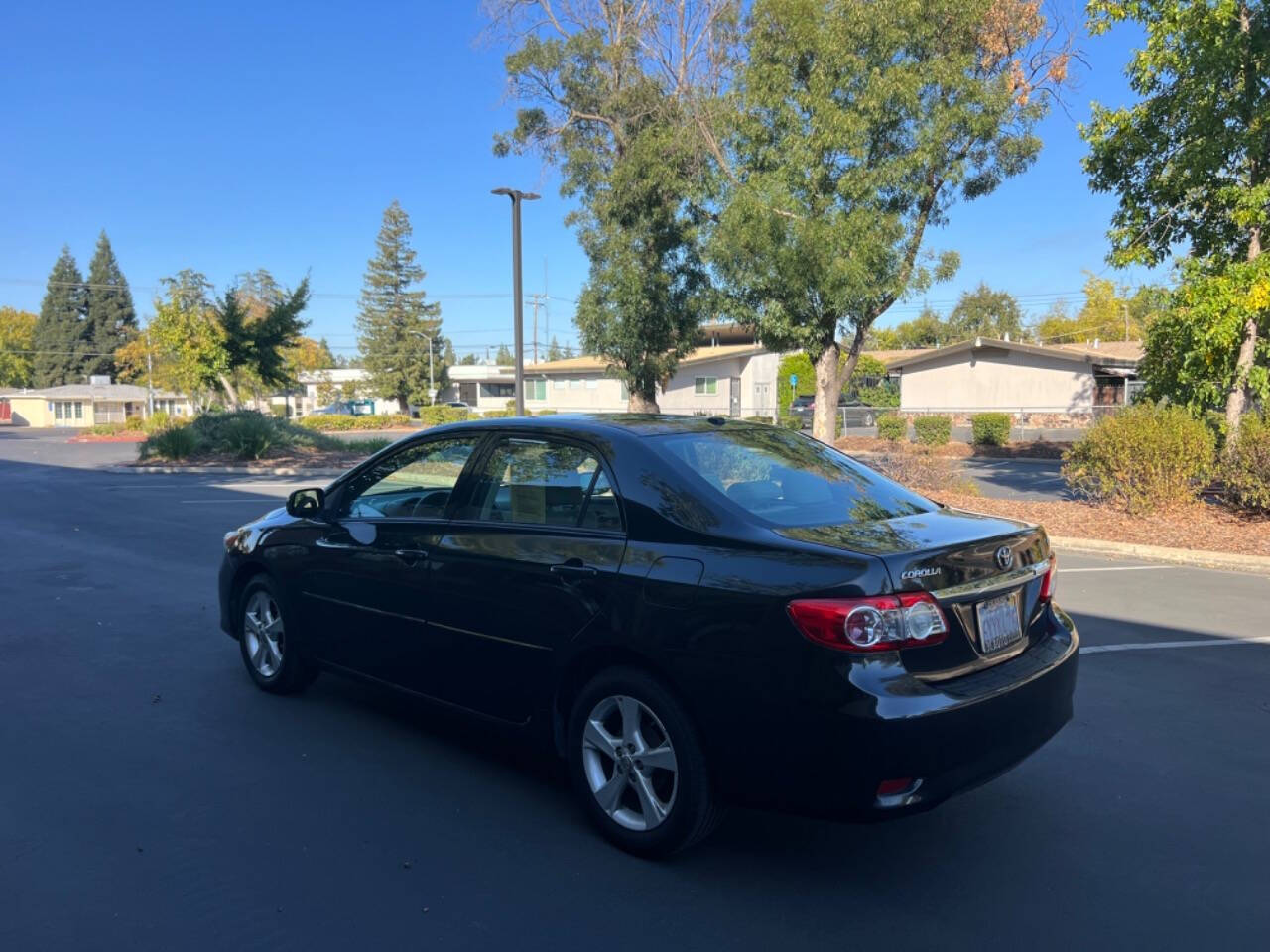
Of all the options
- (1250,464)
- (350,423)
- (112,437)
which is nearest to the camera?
(1250,464)

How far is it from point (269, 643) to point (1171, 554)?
981cm

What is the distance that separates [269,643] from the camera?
5.60m

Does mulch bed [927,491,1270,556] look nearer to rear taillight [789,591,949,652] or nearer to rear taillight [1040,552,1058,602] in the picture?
rear taillight [1040,552,1058,602]

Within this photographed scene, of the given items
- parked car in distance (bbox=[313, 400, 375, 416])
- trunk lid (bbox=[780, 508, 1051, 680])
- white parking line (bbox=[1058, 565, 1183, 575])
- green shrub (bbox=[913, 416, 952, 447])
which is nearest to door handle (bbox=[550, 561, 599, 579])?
trunk lid (bbox=[780, 508, 1051, 680])

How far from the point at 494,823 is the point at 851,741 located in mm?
1665

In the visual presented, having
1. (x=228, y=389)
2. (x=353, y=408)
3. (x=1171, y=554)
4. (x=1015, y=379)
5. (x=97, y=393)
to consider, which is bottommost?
(x=1171, y=554)

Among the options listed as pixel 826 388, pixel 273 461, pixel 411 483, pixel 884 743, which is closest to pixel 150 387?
pixel 273 461

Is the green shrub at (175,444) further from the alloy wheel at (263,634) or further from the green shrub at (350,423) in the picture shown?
the green shrub at (350,423)

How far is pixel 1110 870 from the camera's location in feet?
11.8

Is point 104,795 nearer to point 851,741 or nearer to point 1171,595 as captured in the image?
point 851,741

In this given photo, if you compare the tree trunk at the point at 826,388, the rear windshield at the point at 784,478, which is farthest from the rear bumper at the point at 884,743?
the tree trunk at the point at 826,388

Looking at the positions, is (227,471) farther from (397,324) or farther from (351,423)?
(397,324)

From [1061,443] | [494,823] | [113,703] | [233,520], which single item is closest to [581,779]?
[494,823]

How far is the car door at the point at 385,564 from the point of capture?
455 cm
